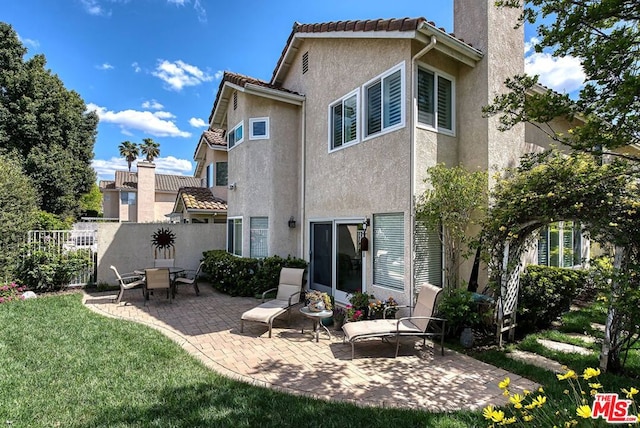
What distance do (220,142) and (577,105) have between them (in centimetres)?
2184

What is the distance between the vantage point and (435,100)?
9.48 m

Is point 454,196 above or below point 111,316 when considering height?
above

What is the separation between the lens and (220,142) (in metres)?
23.6

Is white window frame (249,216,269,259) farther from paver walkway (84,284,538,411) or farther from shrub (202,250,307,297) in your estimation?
paver walkway (84,284,538,411)

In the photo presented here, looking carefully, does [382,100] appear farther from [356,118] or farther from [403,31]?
[403,31]

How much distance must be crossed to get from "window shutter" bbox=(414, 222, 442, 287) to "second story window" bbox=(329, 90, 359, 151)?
397 centimetres

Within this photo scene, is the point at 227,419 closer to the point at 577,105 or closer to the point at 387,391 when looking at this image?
the point at 387,391

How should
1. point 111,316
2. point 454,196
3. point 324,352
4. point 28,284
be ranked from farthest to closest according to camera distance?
point 28,284, point 111,316, point 454,196, point 324,352

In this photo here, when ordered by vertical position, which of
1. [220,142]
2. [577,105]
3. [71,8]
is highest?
[71,8]

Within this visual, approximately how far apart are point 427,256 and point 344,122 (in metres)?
5.65

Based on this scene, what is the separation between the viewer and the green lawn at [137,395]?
4645mm

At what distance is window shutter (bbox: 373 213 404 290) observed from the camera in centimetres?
924

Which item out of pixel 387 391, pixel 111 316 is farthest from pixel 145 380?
pixel 111 316

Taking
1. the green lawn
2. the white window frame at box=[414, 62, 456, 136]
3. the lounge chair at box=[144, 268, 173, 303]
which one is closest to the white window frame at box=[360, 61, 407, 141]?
the white window frame at box=[414, 62, 456, 136]
